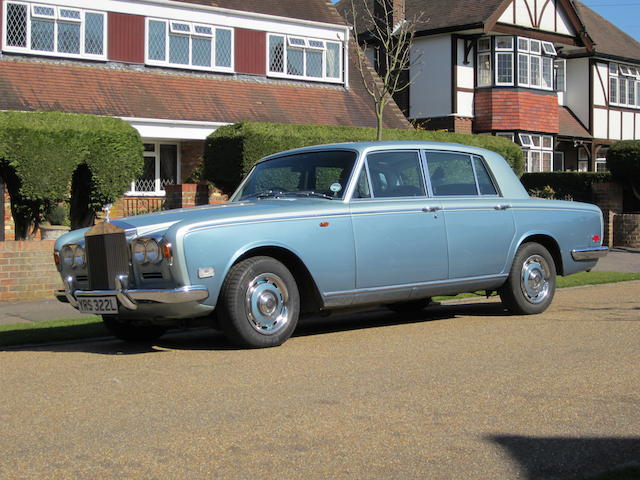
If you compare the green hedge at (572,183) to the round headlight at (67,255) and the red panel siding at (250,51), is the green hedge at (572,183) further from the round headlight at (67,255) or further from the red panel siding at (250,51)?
the round headlight at (67,255)

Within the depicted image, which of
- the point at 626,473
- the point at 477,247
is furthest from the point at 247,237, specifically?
the point at 626,473

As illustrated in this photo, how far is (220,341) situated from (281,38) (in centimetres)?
1990

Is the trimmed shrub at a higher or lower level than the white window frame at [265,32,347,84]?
lower

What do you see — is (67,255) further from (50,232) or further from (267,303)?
(50,232)

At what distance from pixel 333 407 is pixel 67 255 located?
3.59m

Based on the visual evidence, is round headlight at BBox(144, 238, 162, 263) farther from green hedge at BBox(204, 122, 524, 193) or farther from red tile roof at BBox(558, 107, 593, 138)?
red tile roof at BBox(558, 107, 593, 138)

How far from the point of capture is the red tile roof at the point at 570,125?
36.7 m

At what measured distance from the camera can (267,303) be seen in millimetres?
7559

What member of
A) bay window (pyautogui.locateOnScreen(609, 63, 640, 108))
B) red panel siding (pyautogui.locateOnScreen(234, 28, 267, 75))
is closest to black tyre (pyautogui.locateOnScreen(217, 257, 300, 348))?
red panel siding (pyautogui.locateOnScreen(234, 28, 267, 75))

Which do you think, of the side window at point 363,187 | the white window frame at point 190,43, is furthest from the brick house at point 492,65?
the side window at point 363,187

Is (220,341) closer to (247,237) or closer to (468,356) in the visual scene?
(247,237)

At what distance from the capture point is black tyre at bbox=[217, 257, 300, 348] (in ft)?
24.3

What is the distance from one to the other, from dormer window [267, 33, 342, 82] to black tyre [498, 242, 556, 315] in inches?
718

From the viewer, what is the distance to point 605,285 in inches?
538
